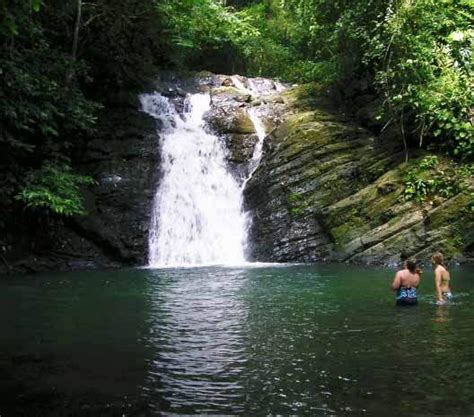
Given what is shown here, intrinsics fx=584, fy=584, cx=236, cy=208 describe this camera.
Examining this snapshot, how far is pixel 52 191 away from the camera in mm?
16328

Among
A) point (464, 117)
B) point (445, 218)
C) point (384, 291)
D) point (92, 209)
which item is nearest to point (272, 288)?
point (384, 291)

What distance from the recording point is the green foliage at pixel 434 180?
17594 millimetres

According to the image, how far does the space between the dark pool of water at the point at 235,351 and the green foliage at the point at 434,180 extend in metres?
5.35

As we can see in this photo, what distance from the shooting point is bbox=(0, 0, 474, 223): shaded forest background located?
16359mm

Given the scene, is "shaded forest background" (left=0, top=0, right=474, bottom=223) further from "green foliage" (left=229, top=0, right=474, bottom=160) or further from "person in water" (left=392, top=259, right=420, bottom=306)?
"person in water" (left=392, top=259, right=420, bottom=306)

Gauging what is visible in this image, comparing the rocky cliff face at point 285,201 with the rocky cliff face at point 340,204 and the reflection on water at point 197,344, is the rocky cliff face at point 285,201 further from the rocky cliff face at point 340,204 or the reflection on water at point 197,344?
the reflection on water at point 197,344

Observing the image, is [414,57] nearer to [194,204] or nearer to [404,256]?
[404,256]

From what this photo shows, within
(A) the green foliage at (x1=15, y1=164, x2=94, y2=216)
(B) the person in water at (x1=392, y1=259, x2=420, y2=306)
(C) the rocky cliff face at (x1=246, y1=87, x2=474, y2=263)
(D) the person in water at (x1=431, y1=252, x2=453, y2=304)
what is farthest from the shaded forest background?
(B) the person in water at (x1=392, y1=259, x2=420, y2=306)

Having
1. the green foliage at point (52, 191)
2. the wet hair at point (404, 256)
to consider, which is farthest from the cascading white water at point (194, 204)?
the wet hair at point (404, 256)

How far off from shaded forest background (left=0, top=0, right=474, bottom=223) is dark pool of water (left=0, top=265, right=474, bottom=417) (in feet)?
17.9

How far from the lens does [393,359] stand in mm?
6574

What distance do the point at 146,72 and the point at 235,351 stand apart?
1902cm

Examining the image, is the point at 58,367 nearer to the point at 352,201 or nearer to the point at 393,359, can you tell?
the point at 393,359

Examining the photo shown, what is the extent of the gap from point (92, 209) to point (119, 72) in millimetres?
6198
